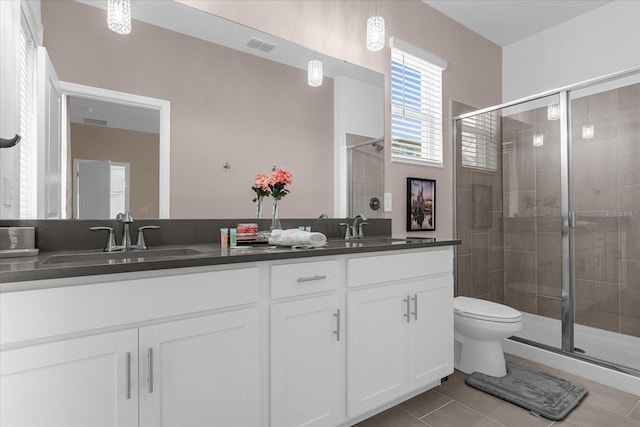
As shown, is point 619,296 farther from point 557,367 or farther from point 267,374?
point 267,374

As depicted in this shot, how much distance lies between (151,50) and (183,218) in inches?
32.0

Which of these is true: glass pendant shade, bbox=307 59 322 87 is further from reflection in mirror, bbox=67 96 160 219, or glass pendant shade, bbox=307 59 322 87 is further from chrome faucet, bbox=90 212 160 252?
chrome faucet, bbox=90 212 160 252

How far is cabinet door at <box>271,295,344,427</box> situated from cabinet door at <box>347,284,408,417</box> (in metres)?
0.07

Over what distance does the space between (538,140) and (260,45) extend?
2153mm

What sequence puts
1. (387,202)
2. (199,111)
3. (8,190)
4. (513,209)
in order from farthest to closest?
1. (513,209)
2. (387,202)
3. (199,111)
4. (8,190)

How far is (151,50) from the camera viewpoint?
1743 millimetres

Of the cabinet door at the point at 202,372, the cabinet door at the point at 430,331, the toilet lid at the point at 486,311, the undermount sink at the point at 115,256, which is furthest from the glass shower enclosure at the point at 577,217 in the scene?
the undermount sink at the point at 115,256

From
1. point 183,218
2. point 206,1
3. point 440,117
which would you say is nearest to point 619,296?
point 440,117

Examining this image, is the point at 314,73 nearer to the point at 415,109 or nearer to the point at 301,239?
the point at 415,109

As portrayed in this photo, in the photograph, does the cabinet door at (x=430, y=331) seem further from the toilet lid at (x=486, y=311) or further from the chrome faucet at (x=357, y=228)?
the chrome faucet at (x=357, y=228)

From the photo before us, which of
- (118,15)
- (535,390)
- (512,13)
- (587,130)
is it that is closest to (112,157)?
(118,15)

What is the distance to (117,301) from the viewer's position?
1.08 m

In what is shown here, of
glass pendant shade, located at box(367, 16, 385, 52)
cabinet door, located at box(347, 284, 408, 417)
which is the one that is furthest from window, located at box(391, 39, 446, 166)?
cabinet door, located at box(347, 284, 408, 417)

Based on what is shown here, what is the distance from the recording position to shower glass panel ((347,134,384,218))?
242 cm
